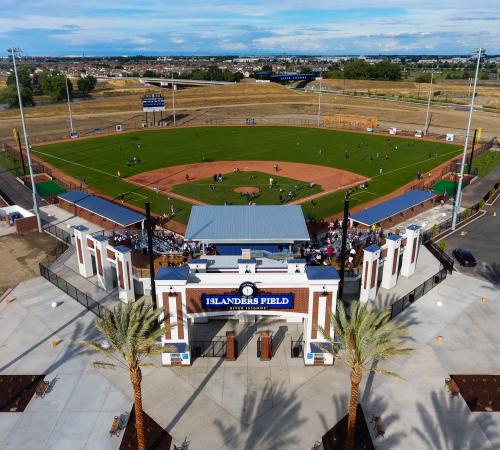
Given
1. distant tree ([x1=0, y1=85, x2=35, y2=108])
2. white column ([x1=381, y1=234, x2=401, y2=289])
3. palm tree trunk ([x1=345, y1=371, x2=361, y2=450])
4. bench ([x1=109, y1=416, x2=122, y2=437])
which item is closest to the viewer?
palm tree trunk ([x1=345, y1=371, x2=361, y2=450])

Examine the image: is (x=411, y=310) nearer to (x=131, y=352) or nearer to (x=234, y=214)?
(x=234, y=214)

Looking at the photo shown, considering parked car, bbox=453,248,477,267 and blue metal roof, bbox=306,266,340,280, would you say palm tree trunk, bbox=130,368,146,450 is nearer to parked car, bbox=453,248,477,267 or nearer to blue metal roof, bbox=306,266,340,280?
blue metal roof, bbox=306,266,340,280

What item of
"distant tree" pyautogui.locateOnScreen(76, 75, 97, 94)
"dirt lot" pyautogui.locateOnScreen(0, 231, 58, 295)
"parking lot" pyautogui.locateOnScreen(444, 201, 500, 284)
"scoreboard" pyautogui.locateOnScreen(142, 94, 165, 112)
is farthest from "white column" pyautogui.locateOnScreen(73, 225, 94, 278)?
"distant tree" pyautogui.locateOnScreen(76, 75, 97, 94)

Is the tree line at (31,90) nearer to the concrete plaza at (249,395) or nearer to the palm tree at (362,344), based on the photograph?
the concrete plaza at (249,395)

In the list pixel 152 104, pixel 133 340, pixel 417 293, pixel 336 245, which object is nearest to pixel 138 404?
pixel 133 340

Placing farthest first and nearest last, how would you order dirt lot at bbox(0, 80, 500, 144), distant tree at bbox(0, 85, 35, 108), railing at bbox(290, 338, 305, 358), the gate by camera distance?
1. distant tree at bbox(0, 85, 35, 108)
2. dirt lot at bbox(0, 80, 500, 144)
3. the gate
4. railing at bbox(290, 338, 305, 358)

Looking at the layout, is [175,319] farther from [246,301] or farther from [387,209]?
[387,209]
